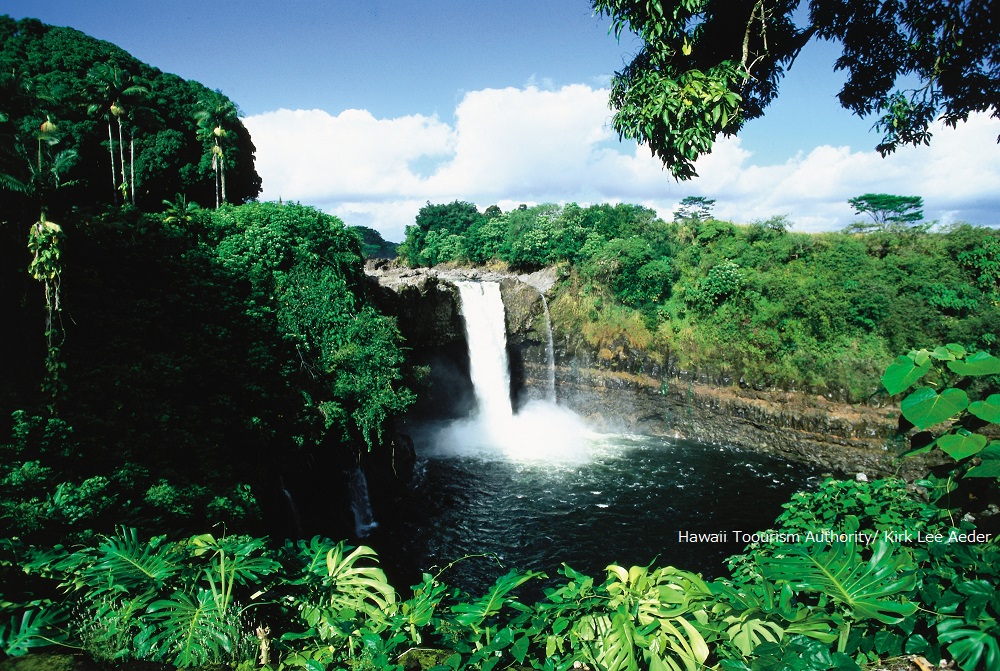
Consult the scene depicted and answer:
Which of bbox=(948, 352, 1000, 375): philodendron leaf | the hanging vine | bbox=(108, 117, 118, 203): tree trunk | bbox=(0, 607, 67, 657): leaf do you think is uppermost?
bbox=(108, 117, 118, 203): tree trunk

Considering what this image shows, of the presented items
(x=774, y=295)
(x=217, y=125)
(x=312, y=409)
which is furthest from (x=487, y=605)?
(x=217, y=125)

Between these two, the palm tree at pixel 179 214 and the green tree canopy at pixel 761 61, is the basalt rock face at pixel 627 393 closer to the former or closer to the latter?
the palm tree at pixel 179 214

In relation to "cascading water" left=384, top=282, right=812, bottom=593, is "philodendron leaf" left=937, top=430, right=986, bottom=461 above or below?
above

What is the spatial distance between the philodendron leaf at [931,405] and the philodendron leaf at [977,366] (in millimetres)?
97

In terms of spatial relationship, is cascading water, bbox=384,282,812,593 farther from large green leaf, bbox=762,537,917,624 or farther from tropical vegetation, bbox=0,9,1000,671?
large green leaf, bbox=762,537,917,624

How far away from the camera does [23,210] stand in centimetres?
636

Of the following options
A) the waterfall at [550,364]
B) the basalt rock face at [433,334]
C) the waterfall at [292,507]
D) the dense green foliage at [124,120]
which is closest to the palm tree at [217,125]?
the dense green foliage at [124,120]

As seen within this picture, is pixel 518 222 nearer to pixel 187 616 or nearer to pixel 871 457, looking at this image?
pixel 871 457

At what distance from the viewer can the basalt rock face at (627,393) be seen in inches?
599

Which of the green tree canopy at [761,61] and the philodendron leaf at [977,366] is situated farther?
the green tree canopy at [761,61]

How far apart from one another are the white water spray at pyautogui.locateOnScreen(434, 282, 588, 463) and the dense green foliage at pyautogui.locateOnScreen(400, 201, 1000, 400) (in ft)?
9.62

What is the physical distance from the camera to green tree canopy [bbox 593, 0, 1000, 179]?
162 inches

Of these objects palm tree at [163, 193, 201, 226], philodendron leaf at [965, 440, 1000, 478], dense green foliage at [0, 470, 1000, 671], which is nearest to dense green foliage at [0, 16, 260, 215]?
palm tree at [163, 193, 201, 226]

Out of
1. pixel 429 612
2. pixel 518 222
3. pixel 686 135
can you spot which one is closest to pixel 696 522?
pixel 686 135
